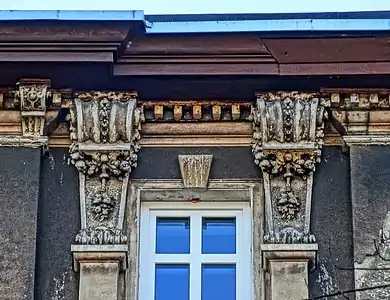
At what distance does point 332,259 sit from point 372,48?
5.09 ft

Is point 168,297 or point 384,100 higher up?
point 384,100

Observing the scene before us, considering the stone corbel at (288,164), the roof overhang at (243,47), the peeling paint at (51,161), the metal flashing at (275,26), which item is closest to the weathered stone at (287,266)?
the stone corbel at (288,164)

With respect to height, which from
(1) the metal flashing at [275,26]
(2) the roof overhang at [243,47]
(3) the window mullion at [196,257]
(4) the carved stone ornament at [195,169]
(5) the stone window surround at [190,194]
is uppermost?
(1) the metal flashing at [275,26]

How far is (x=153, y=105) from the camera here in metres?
9.33

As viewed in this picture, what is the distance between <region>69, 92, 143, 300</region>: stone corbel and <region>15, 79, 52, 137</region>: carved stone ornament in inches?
8.8

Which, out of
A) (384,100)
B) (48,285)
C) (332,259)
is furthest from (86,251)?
(384,100)

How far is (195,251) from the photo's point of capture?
898 cm

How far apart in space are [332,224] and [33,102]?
2.34 meters

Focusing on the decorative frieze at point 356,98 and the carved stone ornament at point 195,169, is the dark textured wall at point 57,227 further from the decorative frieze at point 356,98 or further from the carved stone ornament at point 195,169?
the decorative frieze at point 356,98

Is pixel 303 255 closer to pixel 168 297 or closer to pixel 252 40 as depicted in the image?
pixel 168 297

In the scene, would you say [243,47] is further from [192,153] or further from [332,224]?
[332,224]

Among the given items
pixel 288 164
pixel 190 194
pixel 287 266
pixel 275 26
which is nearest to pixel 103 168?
pixel 190 194

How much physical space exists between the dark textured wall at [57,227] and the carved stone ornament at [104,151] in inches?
3.7

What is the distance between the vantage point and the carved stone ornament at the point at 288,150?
29.3 ft
